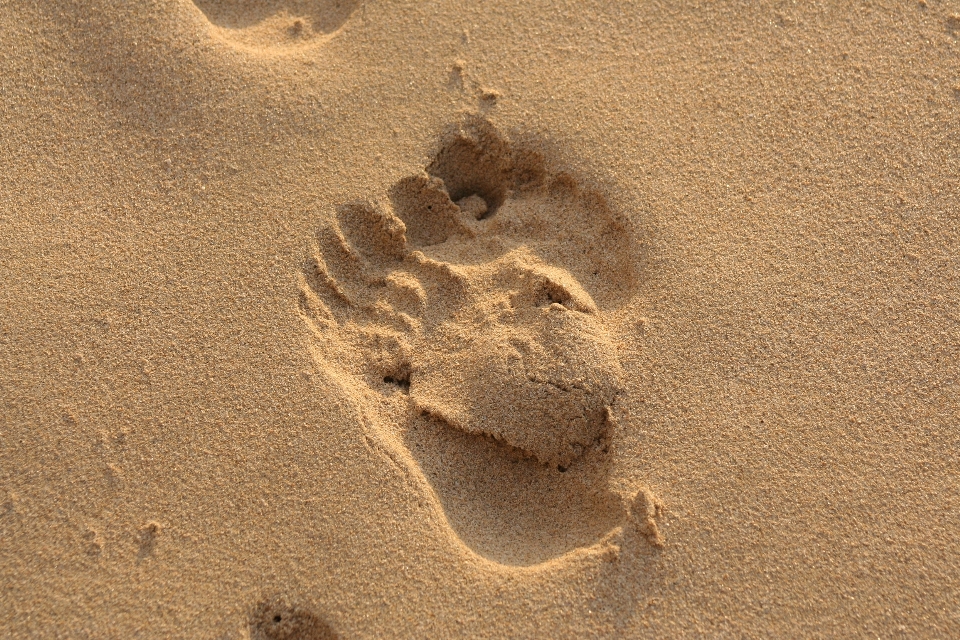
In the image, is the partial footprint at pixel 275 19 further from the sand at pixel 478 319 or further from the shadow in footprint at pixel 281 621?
the shadow in footprint at pixel 281 621

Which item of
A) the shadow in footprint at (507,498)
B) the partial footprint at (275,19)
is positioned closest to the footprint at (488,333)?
the shadow in footprint at (507,498)

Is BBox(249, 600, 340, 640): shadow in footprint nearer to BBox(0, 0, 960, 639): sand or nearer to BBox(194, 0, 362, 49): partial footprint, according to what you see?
BBox(0, 0, 960, 639): sand

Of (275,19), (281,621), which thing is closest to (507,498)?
(281,621)

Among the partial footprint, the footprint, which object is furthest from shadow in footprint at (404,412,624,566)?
the partial footprint

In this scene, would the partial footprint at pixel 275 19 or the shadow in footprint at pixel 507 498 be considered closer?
the shadow in footprint at pixel 507 498

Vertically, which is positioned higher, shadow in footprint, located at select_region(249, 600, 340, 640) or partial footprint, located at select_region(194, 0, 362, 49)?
partial footprint, located at select_region(194, 0, 362, 49)

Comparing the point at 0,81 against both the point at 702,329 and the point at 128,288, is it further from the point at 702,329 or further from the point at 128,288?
the point at 702,329

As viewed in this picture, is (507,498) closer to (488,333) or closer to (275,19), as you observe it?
(488,333)

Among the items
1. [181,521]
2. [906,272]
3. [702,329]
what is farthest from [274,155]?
[906,272]
